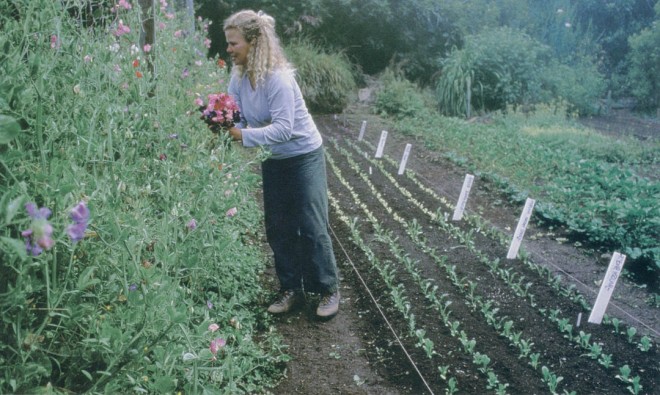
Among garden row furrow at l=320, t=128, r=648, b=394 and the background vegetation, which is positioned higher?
the background vegetation

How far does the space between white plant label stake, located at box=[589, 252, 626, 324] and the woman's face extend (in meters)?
2.24

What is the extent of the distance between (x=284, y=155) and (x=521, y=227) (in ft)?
5.90

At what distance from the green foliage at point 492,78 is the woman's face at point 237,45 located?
9.73m

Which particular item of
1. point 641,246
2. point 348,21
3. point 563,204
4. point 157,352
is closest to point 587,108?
point 348,21

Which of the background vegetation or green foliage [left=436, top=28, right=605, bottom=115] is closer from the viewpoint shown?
green foliage [left=436, top=28, right=605, bottom=115]

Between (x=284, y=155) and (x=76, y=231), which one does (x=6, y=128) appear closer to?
(x=76, y=231)

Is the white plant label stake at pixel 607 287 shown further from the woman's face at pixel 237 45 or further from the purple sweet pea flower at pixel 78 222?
the purple sweet pea flower at pixel 78 222

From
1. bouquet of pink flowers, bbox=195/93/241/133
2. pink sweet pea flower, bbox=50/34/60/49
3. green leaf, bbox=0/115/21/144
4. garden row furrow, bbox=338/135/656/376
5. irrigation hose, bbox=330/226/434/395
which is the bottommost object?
irrigation hose, bbox=330/226/434/395

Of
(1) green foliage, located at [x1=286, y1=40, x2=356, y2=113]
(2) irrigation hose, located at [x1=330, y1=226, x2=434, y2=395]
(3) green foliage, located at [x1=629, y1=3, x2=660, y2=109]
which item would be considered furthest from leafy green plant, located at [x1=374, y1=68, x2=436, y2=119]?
(2) irrigation hose, located at [x1=330, y1=226, x2=434, y2=395]

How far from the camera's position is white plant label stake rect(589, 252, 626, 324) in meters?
3.15

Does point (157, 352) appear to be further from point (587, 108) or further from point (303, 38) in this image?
point (587, 108)

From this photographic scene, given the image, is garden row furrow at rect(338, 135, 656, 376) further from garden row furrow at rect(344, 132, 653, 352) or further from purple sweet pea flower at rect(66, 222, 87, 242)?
purple sweet pea flower at rect(66, 222, 87, 242)

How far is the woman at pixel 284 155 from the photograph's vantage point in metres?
3.08

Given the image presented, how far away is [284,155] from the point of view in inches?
128
